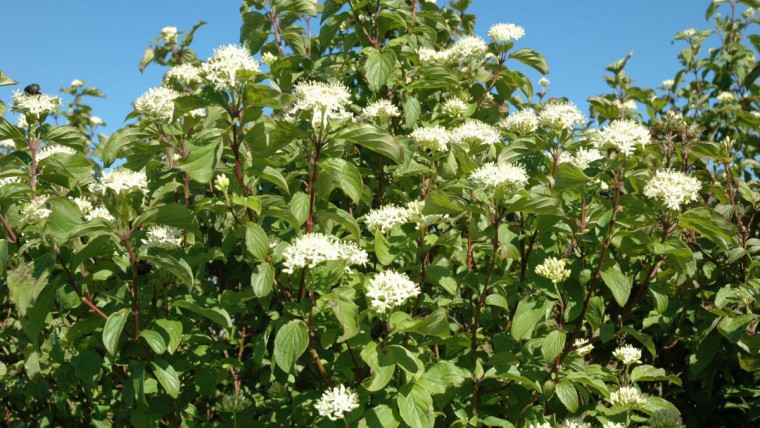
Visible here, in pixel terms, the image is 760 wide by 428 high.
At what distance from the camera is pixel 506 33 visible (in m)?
3.25

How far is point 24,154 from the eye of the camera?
2.45 m

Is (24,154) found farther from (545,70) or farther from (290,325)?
(545,70)

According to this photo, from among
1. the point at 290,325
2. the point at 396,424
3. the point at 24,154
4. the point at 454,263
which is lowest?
the point at 396,424

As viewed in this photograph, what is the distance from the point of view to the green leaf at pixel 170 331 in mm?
2045

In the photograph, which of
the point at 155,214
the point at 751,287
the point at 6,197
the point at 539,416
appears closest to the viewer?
the point at 155,214

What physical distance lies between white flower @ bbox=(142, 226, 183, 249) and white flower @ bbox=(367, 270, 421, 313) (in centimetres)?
78

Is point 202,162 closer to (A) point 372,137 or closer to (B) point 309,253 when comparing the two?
(B) point 309,253

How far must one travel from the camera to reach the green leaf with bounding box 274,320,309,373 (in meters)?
1.90

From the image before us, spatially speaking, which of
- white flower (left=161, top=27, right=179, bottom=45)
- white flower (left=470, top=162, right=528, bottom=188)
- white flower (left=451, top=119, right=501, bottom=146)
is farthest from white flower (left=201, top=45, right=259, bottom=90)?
white flower (left=161, top=27, right=179, bottom=45)

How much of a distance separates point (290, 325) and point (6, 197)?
3.49 feet

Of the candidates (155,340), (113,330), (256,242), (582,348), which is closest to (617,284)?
(582,348)

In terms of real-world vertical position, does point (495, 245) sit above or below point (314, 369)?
above

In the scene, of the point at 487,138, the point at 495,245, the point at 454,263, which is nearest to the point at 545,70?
the point at 487,138

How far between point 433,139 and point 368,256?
1.85 feet
